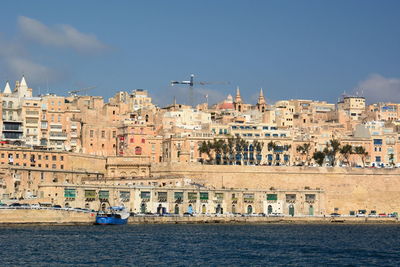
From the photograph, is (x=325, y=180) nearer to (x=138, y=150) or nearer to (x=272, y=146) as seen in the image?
(x=272, y=146)

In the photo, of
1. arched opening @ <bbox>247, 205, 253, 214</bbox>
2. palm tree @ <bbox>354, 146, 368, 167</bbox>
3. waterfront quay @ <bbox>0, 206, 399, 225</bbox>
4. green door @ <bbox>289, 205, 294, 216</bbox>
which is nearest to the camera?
waterfront quay @ <bbox>0, 206, 399, 225</bbox>

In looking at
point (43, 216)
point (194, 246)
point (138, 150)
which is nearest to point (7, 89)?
point (138, 150)

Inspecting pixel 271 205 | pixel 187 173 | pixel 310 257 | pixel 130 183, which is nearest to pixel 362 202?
pixel 271 205

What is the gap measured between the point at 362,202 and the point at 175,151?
1001 inches

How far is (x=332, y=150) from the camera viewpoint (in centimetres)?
12506

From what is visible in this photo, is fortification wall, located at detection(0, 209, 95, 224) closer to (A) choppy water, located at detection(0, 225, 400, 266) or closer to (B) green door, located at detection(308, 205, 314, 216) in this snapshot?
(A) choppy water, located at detection(0, 225, 400, 266)

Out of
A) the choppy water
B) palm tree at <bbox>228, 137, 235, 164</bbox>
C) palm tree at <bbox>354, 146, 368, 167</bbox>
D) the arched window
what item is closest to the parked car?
the choppy water

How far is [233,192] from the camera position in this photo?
4186 inches

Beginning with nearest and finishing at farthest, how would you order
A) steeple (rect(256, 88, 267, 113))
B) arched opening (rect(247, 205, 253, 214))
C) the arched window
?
arched opening (rect(247, 205, 253, 214)), the arched window, steeple (rect(256, 88, 267, 113))

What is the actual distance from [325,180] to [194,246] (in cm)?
4714

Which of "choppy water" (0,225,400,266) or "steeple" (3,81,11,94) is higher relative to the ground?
"steeple" (3,81,11,94)

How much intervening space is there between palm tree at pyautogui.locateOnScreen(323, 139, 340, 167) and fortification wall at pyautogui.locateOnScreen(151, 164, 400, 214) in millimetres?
5093

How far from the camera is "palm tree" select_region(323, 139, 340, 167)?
12225 centimetres

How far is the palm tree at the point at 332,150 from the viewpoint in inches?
4813
